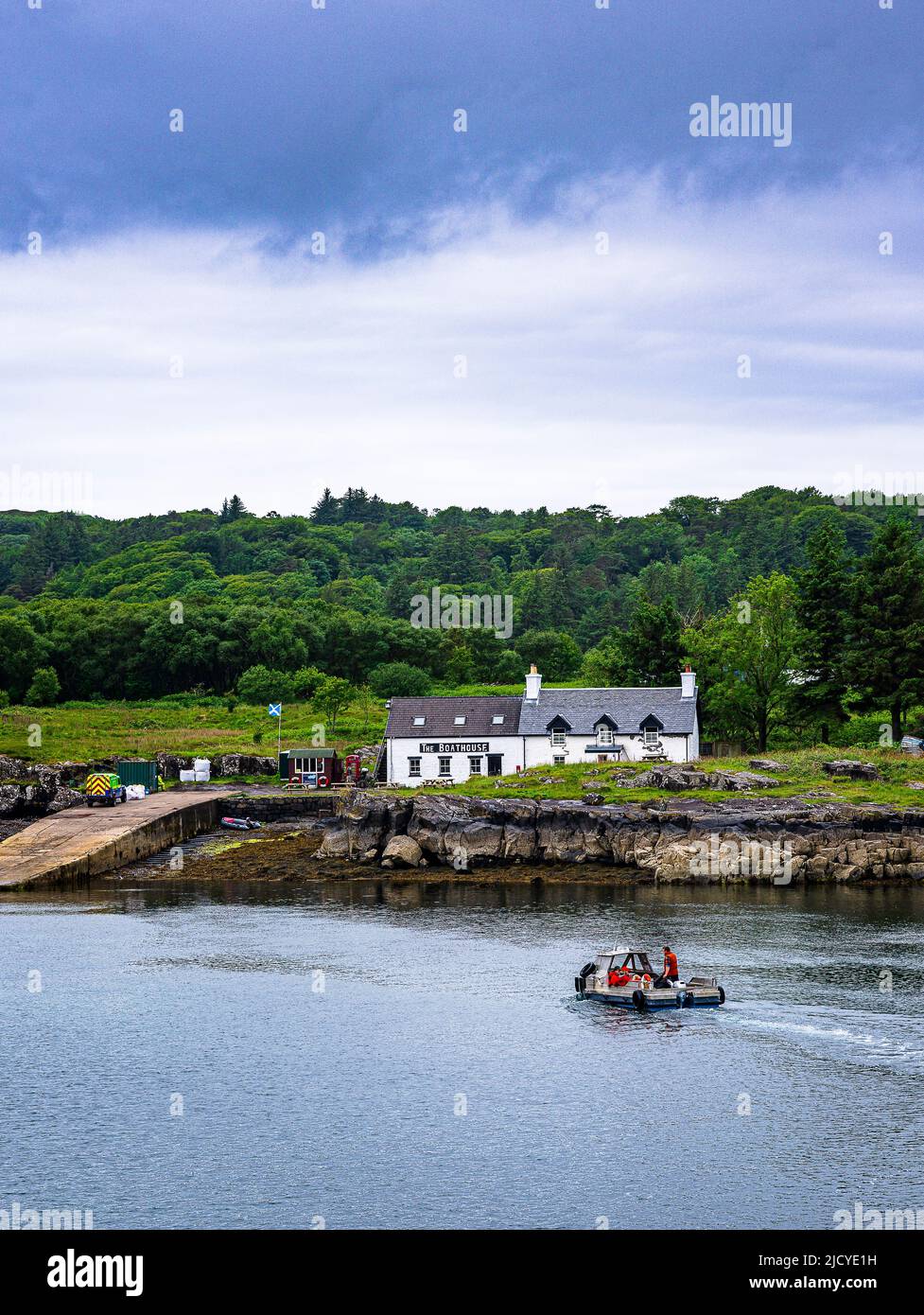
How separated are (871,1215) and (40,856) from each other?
201 ft

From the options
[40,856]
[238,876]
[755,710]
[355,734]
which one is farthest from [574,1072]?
[355,734]

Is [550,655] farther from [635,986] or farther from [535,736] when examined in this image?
[635,986]

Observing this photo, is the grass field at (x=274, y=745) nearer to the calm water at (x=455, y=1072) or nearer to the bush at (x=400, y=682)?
the bush at (x=400, y=682)

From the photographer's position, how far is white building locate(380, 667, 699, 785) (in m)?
97.9

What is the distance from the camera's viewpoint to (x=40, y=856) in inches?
3324

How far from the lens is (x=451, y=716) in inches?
3932

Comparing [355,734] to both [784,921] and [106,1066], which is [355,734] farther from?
[106,1066]

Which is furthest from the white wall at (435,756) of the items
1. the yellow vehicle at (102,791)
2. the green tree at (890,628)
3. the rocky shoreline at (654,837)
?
the green tree at (890,628)

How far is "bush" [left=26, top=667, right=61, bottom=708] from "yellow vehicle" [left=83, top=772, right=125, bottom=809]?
47.7 metres

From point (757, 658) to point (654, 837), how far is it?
1054 inches

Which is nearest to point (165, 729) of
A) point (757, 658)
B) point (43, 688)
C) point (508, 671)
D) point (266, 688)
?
point (266, 688)

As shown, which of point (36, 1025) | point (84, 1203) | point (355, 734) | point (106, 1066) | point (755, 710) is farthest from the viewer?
point (355, 734)

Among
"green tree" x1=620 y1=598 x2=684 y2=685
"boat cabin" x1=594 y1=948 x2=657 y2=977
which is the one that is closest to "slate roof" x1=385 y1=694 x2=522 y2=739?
"green tree" x1=620 y1=598 x2=684 y2=685

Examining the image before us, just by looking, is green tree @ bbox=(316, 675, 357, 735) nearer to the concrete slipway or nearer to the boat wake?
the concrete slipway
